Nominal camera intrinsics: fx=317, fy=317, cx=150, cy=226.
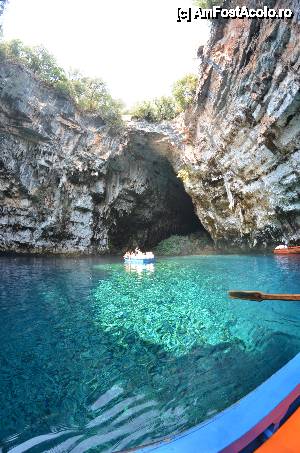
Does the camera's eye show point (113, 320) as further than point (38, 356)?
Yes

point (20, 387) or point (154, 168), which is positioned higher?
point (154, 168)

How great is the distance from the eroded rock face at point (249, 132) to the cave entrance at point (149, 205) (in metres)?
4.42

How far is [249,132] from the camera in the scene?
69.8 ft

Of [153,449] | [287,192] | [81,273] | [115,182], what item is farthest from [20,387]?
[115,182]

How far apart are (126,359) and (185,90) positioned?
24.6 metres

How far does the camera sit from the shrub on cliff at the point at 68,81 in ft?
84.6

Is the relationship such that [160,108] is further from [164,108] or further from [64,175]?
[64,175]

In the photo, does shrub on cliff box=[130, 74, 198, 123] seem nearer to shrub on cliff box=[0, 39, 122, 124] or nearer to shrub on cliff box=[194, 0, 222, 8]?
shrub on cliff box=[0, 39, 122, 124]

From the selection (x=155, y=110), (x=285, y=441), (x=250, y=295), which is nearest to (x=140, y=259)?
(x=155, y=110)

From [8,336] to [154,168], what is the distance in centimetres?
2545

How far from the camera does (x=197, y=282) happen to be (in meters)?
14.9

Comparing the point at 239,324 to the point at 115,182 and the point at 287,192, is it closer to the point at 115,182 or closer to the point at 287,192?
the point at 287,192

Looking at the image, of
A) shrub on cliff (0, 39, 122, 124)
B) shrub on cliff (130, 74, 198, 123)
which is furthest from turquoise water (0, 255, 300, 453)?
shrub on cliff (0, 39, 122, 124)

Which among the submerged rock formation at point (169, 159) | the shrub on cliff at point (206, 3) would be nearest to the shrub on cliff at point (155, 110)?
the submerged rock formation at point (169, 159)
